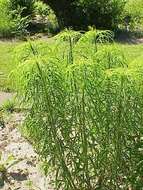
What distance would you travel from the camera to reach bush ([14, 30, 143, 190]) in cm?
495

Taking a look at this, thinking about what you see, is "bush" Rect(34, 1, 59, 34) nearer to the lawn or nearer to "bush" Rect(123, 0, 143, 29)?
"bush" Rect(123, 0, 143, 29)

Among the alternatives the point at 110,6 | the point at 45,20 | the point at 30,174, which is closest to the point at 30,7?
the point at 45,20

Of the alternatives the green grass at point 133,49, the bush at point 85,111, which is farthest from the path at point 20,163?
the green grass at point 133,49

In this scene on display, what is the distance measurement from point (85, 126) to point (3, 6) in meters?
10.4

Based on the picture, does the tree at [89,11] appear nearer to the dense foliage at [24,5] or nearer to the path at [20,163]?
the dense foliage at [24,5]

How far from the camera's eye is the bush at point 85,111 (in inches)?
195

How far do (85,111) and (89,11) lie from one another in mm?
10078

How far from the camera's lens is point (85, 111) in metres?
5.18

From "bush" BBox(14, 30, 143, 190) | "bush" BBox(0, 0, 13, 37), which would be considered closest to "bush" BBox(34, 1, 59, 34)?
"bush" BBox(0, 0, 13, 37)

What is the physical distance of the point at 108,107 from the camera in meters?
5.07

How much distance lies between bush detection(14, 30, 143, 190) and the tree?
935 cm

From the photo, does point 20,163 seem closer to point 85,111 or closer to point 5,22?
point 85,111

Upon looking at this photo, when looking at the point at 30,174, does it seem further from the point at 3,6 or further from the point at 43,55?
the point at 3,6

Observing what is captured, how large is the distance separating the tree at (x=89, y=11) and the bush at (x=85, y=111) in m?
9.35
